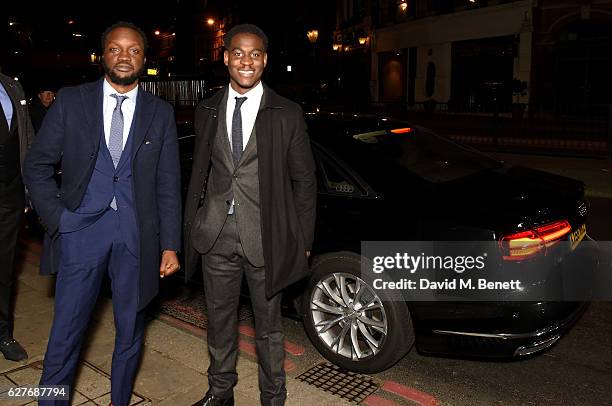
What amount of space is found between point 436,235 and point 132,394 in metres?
2.00

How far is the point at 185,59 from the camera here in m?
64.9

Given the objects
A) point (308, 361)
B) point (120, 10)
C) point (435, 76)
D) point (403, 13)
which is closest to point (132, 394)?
point (308, 361)

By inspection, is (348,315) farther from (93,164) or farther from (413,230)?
(93,164)

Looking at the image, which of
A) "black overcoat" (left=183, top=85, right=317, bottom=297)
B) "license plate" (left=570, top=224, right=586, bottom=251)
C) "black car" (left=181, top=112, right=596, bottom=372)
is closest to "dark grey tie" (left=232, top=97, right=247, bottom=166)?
"black overcoat" (left=183, top=85, right=317, bottom=297)

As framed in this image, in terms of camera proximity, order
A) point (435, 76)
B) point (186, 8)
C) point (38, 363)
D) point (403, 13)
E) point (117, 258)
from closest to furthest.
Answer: point (117, 258), point (38, 363), point (435, 76), point (403, 13), point (186, 8)

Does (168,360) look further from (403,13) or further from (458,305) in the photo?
(403,13)

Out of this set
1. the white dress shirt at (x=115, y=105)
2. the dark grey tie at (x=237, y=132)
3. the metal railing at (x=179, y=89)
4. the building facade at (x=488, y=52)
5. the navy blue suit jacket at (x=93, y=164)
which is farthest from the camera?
the building facade at (x=488, y=52)

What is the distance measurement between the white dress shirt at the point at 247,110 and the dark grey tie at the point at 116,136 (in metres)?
0.52

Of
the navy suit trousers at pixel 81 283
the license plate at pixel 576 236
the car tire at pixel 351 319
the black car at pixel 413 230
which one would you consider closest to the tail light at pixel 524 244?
the black car at pixel 413 230

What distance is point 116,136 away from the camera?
2.77 m

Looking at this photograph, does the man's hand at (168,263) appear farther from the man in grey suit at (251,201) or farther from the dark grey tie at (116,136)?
the dark grey tie at (116,136)

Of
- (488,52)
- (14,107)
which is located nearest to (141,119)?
(14,107)

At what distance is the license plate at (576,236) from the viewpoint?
3504 millimetres

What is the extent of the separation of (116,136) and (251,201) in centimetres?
71
